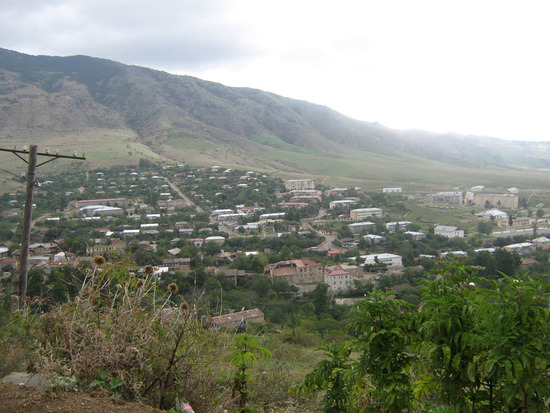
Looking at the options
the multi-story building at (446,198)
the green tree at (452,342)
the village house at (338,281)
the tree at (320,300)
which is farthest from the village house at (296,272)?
the multi-story building at (446,198)

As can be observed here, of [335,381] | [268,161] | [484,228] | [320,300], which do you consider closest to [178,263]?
[320,300]

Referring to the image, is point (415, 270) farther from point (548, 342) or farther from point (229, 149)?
point (229, 149)

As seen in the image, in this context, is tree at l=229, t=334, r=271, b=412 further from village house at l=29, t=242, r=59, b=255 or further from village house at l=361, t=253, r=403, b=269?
village house at l=361, t=253, r=403, b=269

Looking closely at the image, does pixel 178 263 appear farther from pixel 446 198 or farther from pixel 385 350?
pixel 446 198

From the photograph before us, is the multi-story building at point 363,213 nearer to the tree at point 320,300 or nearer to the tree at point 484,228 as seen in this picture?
the tree at point 484,228

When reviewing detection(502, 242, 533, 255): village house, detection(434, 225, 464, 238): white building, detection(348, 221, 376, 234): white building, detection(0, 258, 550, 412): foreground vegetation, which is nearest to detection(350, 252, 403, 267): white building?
detection(502, 242, 533, 255): village house

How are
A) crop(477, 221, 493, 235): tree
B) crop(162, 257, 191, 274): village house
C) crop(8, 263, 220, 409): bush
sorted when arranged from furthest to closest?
1. crop(477, 221, 493, 235): tree
2. crop(162, 257, 191, 274): village house
3. crop(8, 263, 220, 409): bush
